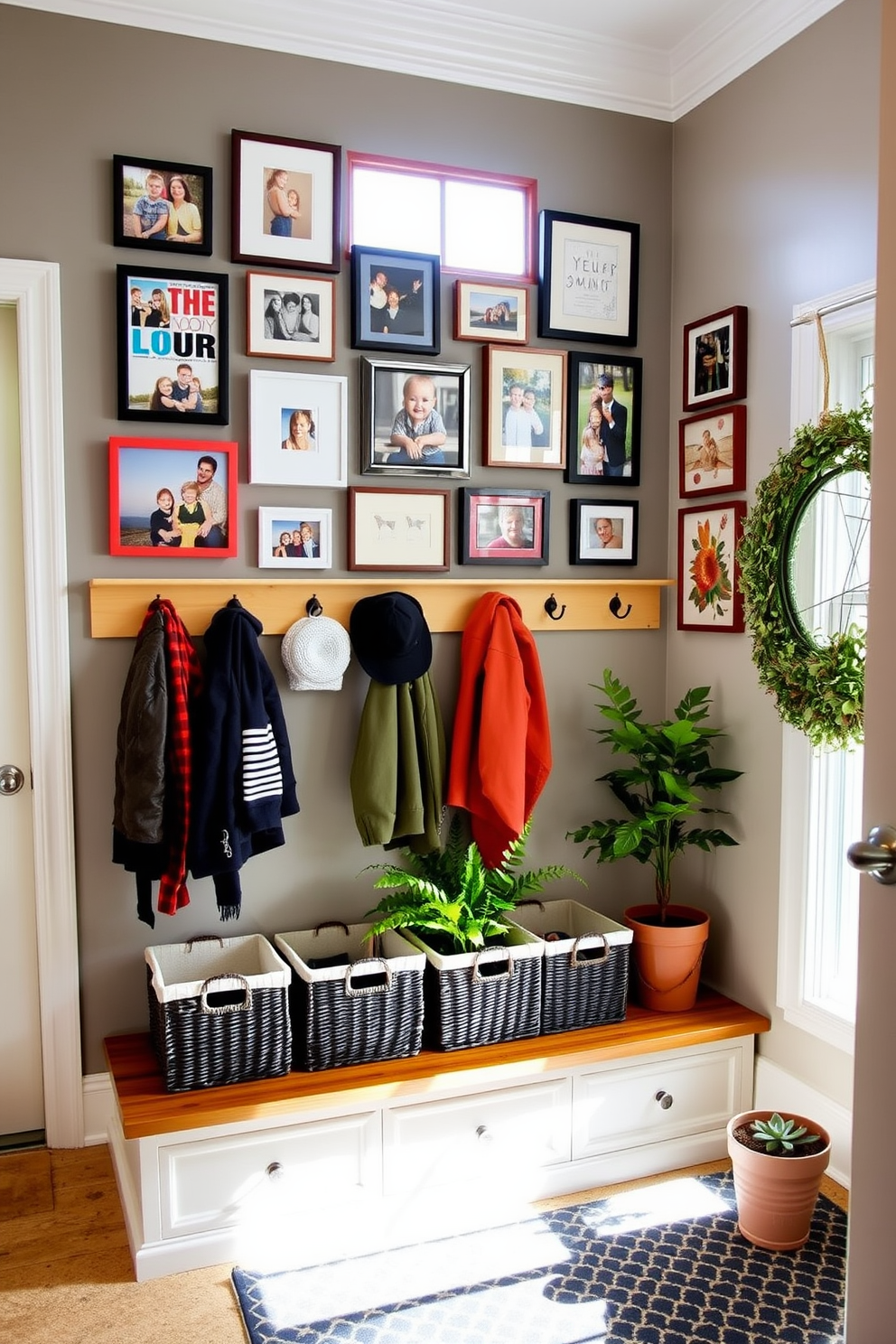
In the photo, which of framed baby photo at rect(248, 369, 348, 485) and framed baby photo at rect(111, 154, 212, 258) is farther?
framed baby photo at rect(248, 369, 348, 485)

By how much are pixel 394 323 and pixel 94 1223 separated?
2.30 metres

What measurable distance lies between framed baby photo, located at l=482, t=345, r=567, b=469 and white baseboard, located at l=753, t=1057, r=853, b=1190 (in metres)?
1.73

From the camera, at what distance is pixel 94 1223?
2.43 m

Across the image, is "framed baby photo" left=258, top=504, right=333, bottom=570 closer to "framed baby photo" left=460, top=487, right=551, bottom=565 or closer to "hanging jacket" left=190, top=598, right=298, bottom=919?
"hanging jacket" left=190, top=598, right=298, bottom=919

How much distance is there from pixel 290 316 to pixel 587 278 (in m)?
0.88

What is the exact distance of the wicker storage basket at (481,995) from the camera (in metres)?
2.62

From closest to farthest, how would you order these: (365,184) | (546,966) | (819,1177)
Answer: (819,1177)
(546,966)
(365,184)

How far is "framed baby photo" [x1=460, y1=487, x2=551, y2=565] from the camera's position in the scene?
119 inches

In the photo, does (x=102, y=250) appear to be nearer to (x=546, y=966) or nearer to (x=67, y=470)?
(x=67, y=470)

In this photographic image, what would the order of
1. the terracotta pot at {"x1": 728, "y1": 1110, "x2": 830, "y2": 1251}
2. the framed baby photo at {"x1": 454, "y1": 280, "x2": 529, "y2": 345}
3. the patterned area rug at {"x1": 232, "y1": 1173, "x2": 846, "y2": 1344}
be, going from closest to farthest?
1. the patterned area rug at {"x1": 232, "y1": 1173, "x2": 846, "y2": 1344}
2. the terracotta pot at {"x1": 728, "y1": 1110, "x2": 830, "y2": 1251}
3. the framed baby photo at {"x1": 454, "y1": 280, "x2": 529, "y2": 345}

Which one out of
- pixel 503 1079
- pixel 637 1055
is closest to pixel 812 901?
pixel 637 1055

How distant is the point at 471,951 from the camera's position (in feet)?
8.80

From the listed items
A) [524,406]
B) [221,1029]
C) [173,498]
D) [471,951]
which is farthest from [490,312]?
[221,1029]

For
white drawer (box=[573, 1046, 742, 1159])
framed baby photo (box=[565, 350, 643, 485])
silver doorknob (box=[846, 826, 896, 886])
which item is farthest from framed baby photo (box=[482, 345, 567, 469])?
silver doorknob (box=[846, 826, 896, 886])
